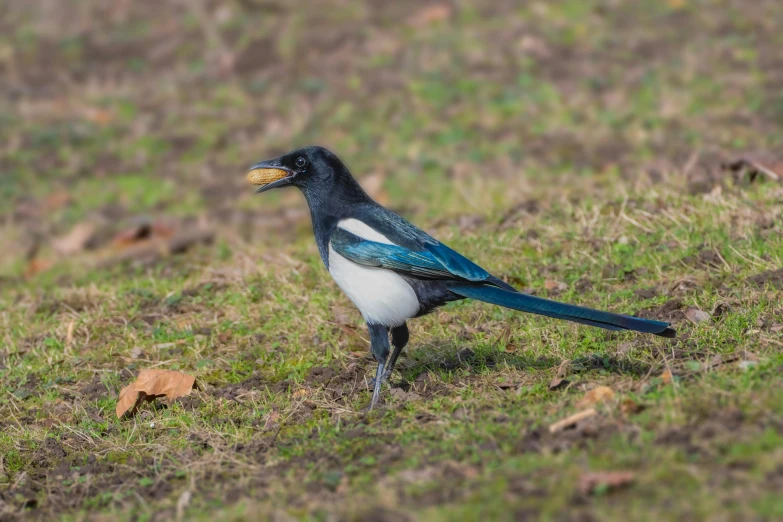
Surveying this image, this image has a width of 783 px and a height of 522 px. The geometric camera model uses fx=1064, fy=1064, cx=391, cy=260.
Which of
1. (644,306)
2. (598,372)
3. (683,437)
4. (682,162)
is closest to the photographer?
(683,437)

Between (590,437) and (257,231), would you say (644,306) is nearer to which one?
(590,437)

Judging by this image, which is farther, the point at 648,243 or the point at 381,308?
the point at 648,243

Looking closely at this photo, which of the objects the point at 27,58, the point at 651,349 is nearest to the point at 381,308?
the point at 651,349

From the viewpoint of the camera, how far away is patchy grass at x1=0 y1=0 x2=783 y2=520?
3.66 m

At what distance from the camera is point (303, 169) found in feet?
16.6

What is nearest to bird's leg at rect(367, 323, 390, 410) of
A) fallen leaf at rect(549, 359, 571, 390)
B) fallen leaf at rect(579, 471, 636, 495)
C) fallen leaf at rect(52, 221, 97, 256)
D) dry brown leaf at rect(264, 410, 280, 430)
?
dry brown leaf at rect(264, 410, 280, 430)

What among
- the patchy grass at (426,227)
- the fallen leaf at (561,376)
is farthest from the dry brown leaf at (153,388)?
the fallen leaf at (561,376)

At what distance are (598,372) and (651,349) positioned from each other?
0.31m

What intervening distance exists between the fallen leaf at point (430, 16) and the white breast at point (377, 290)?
25.1 ft

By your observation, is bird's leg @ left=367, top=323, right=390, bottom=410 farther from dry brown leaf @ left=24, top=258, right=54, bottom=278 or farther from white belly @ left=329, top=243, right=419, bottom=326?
dry brown leaf @ left=24, top=258, right=54, bottom=278

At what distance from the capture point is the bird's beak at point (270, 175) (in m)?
5.12

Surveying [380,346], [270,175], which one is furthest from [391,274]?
[270,175]

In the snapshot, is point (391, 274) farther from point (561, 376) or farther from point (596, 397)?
point (596, 397)

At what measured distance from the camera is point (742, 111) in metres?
9.13
